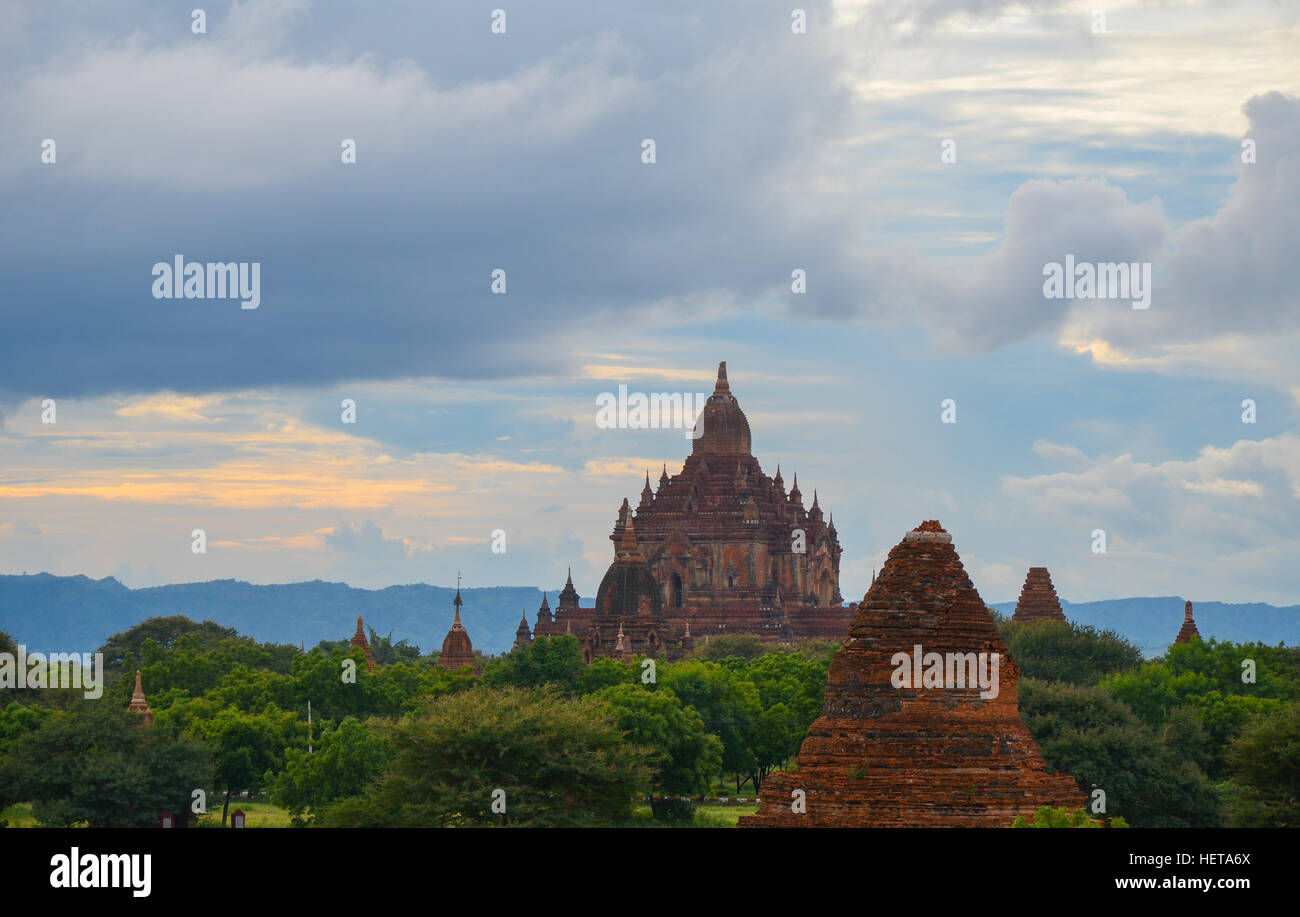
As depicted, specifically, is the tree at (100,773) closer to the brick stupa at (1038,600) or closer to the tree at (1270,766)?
Answer: the tree at (1270,766)

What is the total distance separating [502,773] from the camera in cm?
5197

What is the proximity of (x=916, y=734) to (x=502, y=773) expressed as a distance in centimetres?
1498

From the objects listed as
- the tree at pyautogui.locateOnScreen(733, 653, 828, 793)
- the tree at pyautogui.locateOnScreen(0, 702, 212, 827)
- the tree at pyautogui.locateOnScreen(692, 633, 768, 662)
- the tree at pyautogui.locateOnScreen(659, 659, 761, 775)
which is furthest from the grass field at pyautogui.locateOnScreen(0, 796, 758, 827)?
the tree at pyautogui.locateOnScreen(692, 633, 768, 662)

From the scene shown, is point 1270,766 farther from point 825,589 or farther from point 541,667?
point 825,589

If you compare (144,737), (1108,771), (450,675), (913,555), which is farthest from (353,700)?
(913,555)

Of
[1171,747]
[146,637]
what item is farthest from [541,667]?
[146,637]

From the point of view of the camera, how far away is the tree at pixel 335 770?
214 ft

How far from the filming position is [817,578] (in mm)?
160500

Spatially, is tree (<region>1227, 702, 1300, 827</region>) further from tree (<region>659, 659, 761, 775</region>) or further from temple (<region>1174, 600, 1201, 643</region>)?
temple (<region>1174, 600, 1201, 643</region>)

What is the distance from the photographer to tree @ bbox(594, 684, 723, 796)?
71062 millimetres

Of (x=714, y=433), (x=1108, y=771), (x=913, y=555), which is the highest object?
(x=714, y=433)

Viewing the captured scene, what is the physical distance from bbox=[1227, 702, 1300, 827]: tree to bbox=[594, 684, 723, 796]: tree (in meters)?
23.0
